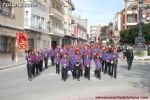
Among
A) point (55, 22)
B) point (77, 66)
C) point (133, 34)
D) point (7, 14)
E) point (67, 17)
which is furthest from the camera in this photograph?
point (67, 17)

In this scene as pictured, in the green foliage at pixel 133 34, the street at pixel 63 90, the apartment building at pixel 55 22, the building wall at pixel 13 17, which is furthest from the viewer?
the green foliage at pixel 133 34

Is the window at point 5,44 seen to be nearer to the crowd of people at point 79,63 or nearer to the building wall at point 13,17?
the building wall at point 13,17

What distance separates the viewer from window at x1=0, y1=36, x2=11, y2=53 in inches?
1320

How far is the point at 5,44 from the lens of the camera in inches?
1373

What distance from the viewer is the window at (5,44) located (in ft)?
110

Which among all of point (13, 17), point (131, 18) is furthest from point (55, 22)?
point (131, 18)

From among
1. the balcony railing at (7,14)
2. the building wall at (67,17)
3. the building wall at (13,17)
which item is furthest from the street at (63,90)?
the building wall at (67,17)

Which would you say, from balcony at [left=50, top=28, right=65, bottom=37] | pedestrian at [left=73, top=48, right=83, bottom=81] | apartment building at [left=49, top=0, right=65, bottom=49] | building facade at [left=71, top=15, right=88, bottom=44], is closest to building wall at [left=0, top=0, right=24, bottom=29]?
pedestrian at [left=73, top=48, right=83, bottom=81]

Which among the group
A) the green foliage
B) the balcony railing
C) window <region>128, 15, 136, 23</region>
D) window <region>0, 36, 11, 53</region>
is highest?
window <region>128, 15, 136, 23</region>

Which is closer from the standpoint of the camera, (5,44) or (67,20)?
Result: (5,44)

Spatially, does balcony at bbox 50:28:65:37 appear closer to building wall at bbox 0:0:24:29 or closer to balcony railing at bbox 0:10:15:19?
building wall at bbox 0:0:24:29

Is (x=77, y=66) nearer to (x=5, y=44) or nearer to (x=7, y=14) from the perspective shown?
(x=5, y=44)

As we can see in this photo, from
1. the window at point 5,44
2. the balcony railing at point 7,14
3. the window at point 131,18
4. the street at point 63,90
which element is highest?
the window at point 131,18

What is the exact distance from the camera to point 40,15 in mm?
49844
